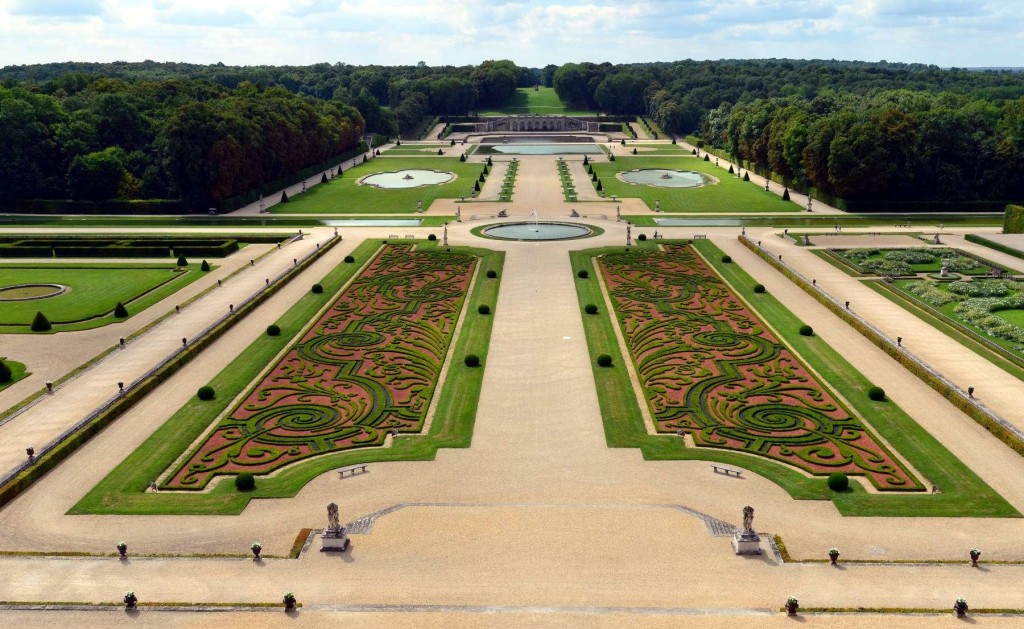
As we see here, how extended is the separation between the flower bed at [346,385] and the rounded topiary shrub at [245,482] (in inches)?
57.7

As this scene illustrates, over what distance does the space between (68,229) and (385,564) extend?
2613 inches

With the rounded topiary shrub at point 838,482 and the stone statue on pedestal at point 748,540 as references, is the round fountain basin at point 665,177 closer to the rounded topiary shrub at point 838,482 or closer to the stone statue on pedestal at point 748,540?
the rounded topiary shrub at point 838,482

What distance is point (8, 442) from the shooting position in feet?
101

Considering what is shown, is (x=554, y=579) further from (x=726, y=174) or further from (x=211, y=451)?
(x=726, y=174)

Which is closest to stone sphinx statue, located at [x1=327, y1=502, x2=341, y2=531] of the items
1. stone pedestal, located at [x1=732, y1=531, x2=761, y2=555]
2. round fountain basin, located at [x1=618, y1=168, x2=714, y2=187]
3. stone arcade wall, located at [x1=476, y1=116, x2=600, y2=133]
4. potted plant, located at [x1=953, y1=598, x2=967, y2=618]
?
stone pedestal, located at [x1=732, y1=531, x2=761, y2=555]

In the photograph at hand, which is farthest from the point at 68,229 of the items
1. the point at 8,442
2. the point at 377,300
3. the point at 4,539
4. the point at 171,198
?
the point at 4,539

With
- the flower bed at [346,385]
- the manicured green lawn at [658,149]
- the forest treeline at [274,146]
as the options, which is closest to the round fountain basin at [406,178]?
the forest treeline at [274,146]

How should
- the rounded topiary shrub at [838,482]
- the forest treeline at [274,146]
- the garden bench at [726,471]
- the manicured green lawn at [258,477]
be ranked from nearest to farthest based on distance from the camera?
the manicured green lawn at [258,477] → the rounded topiary shrub at [838,482] → the garden bench at [726,471] → the forest treeline at [274,146]

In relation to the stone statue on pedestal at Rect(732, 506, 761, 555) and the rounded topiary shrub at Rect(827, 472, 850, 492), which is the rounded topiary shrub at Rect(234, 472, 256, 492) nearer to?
the stone statue on pedestal at Rect(732, 506, 761, 555)

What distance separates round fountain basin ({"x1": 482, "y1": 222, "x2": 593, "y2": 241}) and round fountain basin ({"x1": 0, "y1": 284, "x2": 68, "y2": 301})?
3233 centimetres

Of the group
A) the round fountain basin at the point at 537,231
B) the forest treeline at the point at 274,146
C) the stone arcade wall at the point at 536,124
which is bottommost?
the round fountain basin at the point at 537,231

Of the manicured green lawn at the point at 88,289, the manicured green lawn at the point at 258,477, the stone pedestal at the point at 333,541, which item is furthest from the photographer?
the manicured green lawn at the point at 88,289

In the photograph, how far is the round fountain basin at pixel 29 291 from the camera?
52.3 meters

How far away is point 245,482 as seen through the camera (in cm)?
2733
